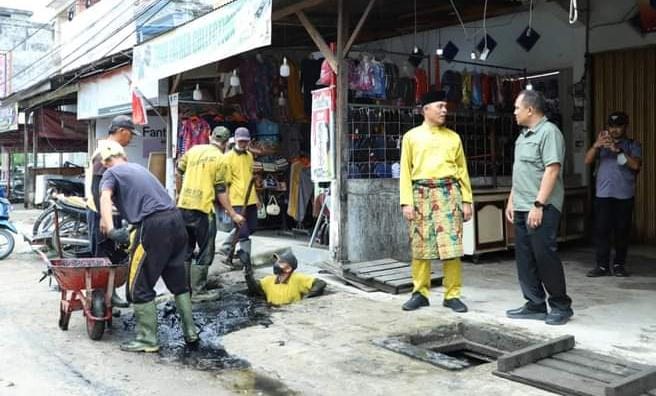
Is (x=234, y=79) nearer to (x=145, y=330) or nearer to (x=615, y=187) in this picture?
(x=615, y=187)

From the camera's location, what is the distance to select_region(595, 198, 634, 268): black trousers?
739 cm

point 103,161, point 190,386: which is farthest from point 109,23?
point 190,386

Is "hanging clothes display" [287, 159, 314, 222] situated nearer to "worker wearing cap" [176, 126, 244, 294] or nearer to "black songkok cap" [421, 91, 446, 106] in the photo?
"worker wearing cap" [176, 126, 244, 294]

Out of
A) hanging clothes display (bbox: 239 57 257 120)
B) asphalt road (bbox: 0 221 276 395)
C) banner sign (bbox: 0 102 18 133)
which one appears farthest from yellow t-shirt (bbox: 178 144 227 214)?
banner sign (bbox: 0 102 18 133)

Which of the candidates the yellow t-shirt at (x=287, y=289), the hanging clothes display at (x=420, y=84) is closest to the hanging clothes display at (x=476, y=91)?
the hanging clothes display at (x=420, y=84)

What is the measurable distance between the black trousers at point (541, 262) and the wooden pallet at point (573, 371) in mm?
745

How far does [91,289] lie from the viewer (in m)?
5.46

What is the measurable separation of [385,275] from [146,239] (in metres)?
Answer: 2.89

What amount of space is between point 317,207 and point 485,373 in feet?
20.1

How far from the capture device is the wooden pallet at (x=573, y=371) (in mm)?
3832

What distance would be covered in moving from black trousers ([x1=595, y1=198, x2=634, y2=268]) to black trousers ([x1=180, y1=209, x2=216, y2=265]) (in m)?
4.23

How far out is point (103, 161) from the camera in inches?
211

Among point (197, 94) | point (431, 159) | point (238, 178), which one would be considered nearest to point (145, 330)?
point (431, 159)

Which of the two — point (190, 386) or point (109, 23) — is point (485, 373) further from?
point (109, 23)
